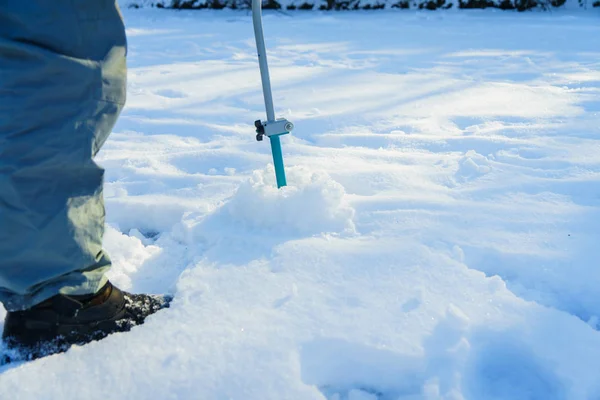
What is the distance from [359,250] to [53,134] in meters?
0.74

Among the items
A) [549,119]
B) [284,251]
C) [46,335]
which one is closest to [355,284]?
[284,251]

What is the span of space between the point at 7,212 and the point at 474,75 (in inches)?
112

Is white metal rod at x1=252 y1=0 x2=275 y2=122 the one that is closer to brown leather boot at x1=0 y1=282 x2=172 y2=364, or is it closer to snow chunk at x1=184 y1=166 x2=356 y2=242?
snow chunk at x1=184 y1=166 x2=356 y2=242

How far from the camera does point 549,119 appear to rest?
2.34m

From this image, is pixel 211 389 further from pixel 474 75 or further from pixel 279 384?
pixel 474 75

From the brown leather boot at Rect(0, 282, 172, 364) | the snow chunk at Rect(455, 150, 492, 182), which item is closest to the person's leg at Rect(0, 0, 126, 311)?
the brown leather boot at Rect(0, 282, 172, 364)

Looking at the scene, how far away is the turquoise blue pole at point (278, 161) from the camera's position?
4.89 ft

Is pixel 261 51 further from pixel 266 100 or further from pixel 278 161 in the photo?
pixel 278 161

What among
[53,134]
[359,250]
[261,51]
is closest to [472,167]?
[359,250]

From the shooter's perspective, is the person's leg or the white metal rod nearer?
the person's leg

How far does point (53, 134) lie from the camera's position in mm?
943

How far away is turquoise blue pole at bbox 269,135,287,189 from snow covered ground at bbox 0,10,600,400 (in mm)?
56

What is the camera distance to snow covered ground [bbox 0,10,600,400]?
1.00 m

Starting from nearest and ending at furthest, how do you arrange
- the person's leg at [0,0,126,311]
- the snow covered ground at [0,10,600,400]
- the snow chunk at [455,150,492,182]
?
the person's leg at [0,0,126,311]
the snow covered ground at [0,10,600,400]
the snow chunk at [455,150,492,182]
